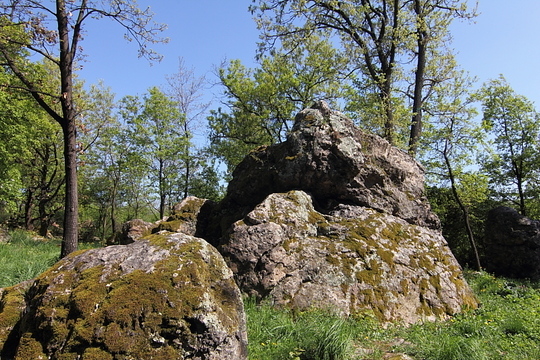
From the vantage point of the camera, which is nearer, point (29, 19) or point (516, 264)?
point (29, 19)

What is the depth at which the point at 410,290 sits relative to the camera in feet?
20.8

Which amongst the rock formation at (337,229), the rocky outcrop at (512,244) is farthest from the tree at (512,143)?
the rock formation at (337,229)

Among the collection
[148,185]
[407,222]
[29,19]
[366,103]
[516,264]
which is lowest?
[516,264]

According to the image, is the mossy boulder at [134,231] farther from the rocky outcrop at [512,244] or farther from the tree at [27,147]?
the rocky outcrop at [512,244]

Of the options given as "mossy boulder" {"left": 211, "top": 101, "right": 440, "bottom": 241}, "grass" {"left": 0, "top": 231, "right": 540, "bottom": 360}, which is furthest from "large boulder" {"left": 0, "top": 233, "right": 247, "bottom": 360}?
"mossy boulder" {"left": 211, "top": 101, "right": 440, "bottom": 241}

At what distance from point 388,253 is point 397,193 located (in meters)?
2.22

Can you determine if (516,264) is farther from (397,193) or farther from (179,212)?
(179,212)

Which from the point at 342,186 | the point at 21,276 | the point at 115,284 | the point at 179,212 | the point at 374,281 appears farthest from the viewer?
the point at 179,212

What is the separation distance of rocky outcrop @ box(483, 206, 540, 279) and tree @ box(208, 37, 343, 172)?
35.0ft

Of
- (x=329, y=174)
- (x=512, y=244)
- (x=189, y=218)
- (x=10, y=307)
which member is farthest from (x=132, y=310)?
(x=512, y=244)

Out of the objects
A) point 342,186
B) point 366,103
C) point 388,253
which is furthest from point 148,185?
point 388,253

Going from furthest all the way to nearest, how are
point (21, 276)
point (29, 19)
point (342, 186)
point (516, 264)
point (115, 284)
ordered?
point (516, 264)
point (342, 186)
point (29, 19)
point (21, 276)
point (115, 284)

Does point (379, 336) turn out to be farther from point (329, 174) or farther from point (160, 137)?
point (160, 137)

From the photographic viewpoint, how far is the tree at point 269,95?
20.8m
